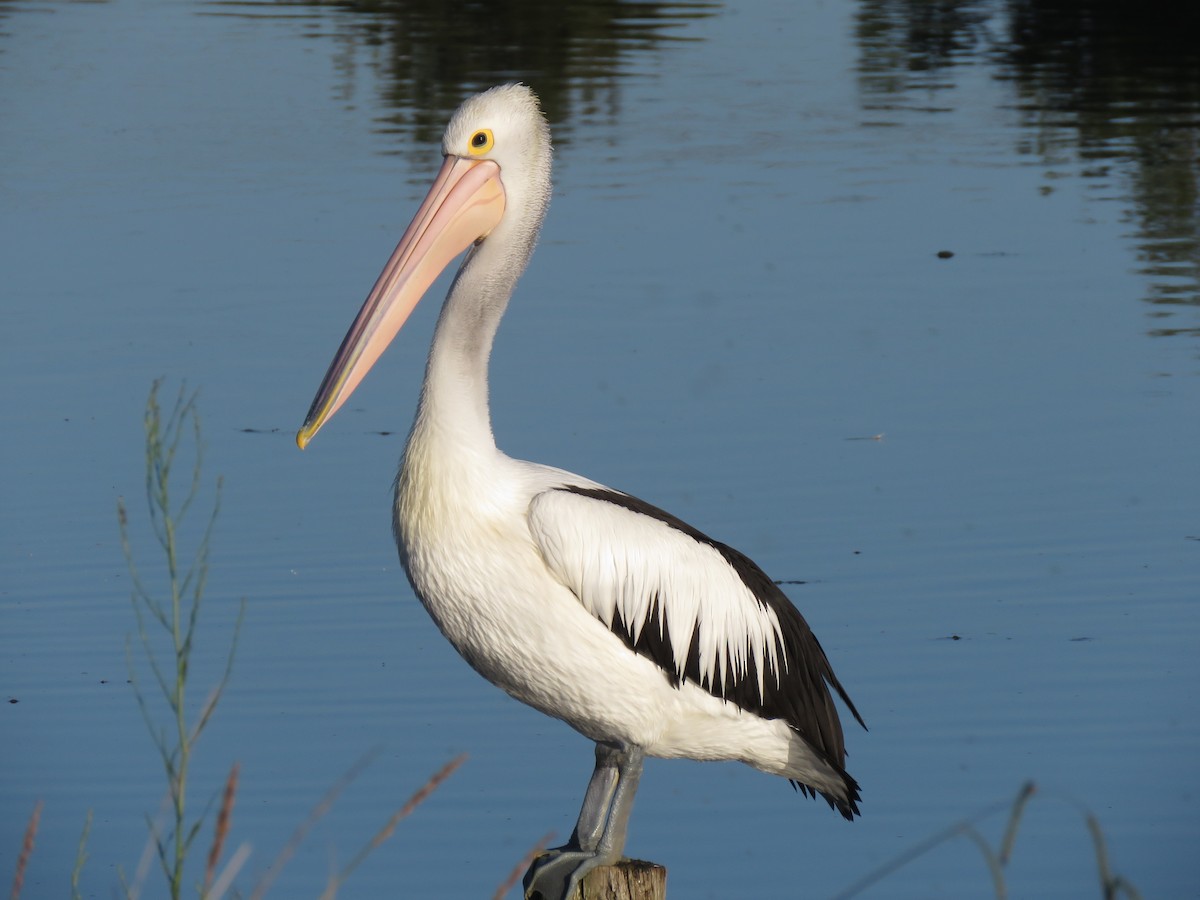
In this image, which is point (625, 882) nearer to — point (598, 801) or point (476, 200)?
point (598, 801)

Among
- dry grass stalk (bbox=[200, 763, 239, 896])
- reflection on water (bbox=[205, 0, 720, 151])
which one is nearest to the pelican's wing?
dry grass stalk (bbox=[200, 763, 239, 896])

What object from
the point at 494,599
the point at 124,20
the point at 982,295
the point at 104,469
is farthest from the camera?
the point at 124,20

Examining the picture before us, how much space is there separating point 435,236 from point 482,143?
0.81ft

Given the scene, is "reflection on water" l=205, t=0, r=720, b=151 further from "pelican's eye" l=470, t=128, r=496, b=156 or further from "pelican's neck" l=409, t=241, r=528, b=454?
"pelican's neck" l=409, t=241, r=528, b=454

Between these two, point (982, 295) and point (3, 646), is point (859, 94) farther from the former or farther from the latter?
point (3, 646)

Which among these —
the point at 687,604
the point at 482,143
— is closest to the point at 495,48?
the point at 482,143

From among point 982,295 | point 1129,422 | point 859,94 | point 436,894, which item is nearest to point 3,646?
point 436,894

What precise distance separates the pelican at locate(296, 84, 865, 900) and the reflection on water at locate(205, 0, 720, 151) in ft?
35.2

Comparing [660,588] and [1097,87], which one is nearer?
[660,588]

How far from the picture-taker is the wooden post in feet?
13.6

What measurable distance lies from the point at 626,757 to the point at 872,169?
10796 mm

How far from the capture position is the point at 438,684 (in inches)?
259

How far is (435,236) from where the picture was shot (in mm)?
4680

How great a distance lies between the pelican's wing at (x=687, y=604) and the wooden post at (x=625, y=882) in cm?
50
